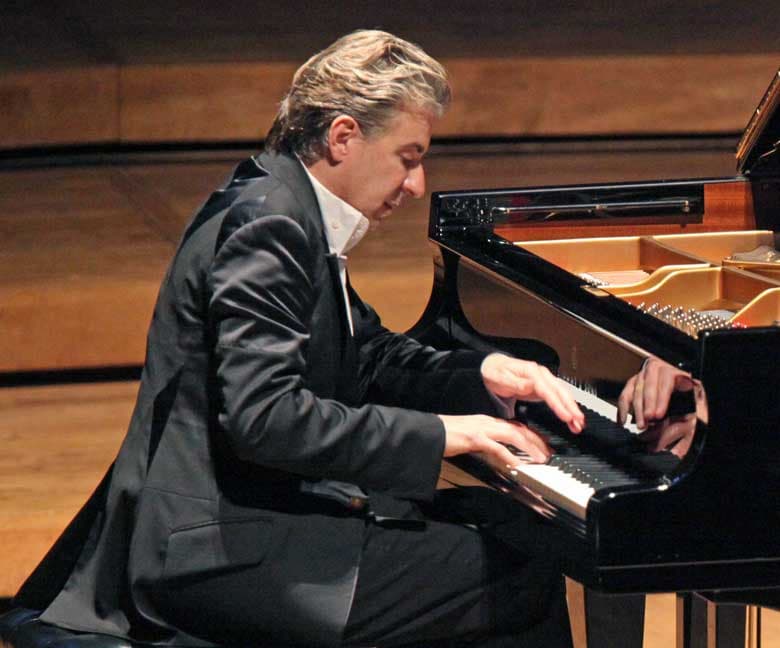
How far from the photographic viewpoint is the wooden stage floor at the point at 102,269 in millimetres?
3016

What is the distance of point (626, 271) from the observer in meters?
2.37

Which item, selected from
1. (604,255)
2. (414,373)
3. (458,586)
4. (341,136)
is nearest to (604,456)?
(458,586)

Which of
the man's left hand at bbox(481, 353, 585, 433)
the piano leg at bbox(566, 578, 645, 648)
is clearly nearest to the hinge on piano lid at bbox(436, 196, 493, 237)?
the man's left hand at bbox(481, 353, 585, 433)

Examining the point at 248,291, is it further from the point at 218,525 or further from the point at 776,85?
the point at 776,85

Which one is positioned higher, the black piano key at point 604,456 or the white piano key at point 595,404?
the white piano key at point 595,404

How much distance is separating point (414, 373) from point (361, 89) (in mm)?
512

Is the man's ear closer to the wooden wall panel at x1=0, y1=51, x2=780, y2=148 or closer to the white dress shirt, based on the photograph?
the white dress shirt

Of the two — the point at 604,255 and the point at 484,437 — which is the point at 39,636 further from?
the point at 604,255

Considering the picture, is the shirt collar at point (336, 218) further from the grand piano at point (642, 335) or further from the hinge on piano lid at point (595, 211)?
the hinge on piano lid at point (595, 211)

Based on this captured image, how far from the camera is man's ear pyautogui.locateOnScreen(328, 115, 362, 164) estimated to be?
5.72 ft

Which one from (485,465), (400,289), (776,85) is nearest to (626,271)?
(776,85)

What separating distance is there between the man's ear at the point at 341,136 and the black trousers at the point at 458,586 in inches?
17.8

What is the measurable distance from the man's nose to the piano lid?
672mm

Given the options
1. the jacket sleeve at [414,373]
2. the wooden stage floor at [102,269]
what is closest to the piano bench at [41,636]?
the jacket sleeve at [414,373]
